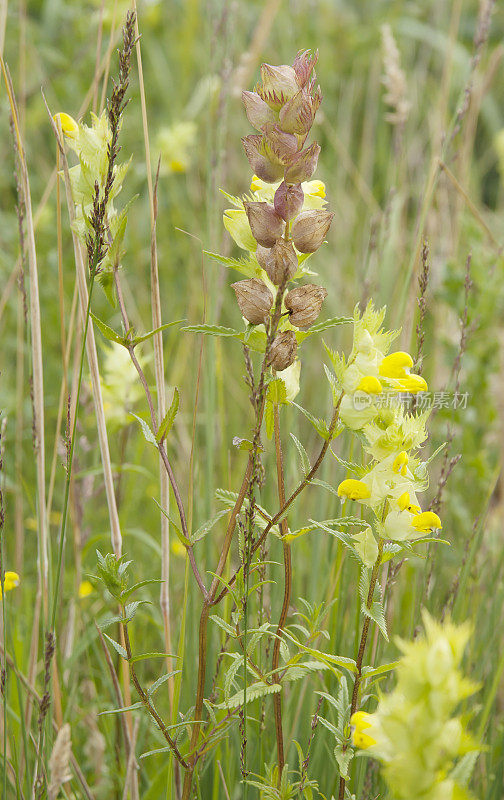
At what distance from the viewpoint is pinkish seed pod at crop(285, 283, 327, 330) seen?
0.69 meters

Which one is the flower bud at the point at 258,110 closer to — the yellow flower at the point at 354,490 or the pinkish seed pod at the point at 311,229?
the pinkish seed pod at the point at 311,229

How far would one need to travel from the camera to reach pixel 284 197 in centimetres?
67

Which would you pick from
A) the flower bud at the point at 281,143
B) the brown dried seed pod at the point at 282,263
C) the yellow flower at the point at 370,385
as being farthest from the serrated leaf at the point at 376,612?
the flower bud at the point at 281,143

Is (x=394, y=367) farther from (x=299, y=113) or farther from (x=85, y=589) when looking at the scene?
(x=85, y=589)

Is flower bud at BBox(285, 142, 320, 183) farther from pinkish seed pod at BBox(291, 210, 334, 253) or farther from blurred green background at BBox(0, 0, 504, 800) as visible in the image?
blurred green background at BBox(0, 0, 504, 800)

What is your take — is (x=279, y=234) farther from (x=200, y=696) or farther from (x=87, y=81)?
(x=87, y=81)

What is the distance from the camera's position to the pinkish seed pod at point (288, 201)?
672 mm

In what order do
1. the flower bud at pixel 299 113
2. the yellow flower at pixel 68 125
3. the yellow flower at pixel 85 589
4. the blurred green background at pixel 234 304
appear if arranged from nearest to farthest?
the flower bud at pixel 299 113 → the yellow flower at pixel 68 125 → the blurred green background at pixel 234 304 → the yellow flower at pixel 85 589

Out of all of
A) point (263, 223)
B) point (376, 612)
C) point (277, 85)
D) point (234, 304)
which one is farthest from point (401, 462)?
point (234, 304)

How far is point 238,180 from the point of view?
262 cm

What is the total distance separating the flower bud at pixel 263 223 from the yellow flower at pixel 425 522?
0.99 ft

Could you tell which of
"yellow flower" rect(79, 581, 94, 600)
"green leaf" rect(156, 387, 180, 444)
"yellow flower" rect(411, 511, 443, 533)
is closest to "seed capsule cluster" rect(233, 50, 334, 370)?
"green leaf" rect(156, 387, 180, 444)

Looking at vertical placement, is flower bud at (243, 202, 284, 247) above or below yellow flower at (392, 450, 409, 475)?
above

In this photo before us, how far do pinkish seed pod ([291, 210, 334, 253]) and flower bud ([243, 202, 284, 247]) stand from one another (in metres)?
0.02
